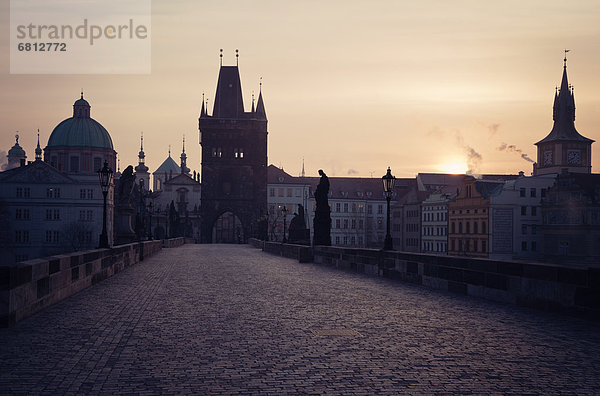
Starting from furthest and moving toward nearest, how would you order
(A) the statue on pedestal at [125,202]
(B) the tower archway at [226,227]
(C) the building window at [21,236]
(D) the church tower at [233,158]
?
(B) the tower archway at [226,227], (C) the building window at [21,236], (D) the church tower at [233,158], (A) the statue on pedestal at [125,202]

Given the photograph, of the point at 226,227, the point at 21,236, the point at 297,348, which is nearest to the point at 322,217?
the point at 297,348

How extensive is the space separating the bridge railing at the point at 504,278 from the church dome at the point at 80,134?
387 feet

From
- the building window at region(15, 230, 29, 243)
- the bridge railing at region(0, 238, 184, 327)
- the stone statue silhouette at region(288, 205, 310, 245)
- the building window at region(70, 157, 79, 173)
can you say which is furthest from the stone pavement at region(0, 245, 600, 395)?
the building window at region(70, 157, 79, 173)

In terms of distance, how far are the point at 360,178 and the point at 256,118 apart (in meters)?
41.1

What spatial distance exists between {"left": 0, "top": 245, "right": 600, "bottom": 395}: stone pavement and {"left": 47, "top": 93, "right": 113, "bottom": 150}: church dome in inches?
4877

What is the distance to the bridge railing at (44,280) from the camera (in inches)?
418

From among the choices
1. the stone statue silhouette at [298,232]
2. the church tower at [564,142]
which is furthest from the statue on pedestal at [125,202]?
the church tower at [564,142]

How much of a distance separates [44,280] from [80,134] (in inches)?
4972

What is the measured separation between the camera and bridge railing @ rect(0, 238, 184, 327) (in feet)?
34.8

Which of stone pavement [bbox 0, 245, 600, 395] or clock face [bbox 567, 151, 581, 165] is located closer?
stone pavement [bbox 0, 245, 600, 395]

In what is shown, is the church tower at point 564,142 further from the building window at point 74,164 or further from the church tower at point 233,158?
the building window at point 74,164

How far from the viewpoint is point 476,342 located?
954 cm

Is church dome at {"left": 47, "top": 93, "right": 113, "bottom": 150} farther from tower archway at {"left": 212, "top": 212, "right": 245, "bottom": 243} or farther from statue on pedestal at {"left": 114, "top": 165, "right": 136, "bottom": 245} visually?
statue on pedestal at {"left": 114, "top": 165, "right": 136, "bottom": 245}

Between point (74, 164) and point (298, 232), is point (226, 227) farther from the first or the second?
point (298, 232)
